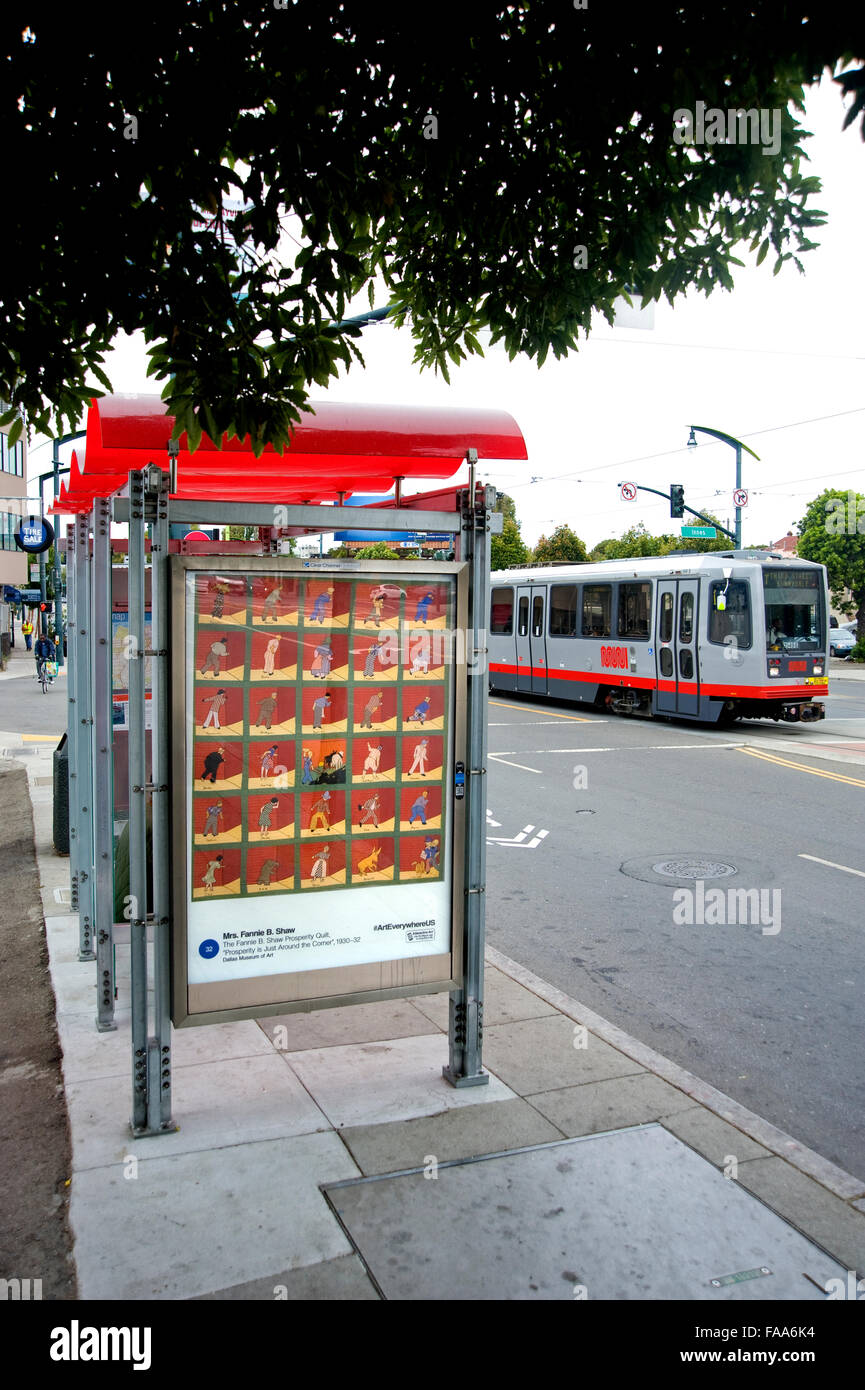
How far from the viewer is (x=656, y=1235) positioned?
3.71 meters

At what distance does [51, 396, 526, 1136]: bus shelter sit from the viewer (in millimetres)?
4336

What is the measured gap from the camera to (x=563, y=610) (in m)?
24.4

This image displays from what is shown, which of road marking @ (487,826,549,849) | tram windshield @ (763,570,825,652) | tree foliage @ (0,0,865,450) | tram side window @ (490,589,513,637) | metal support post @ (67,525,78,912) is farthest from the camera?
tram side window @ (490,589,513,637)

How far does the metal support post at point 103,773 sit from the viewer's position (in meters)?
5.60

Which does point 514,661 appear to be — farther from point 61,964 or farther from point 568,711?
point 61,964

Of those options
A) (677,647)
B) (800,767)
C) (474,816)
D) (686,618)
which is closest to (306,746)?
(474,816)

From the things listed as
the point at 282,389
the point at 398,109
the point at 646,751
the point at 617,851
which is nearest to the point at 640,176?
the point at 398,109

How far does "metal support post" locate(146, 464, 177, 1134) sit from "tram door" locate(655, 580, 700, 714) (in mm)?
16859

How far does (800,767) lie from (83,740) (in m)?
11.5

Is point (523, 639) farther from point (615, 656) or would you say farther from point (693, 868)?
point (693, 868)

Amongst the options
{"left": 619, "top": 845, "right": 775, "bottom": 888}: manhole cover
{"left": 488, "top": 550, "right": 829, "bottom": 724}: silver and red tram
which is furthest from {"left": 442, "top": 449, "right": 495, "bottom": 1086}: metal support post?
{"left": 488, "top": 550, "right": 829, "bottom": 724}: silver and red tram

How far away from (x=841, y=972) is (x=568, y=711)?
57.3 ft

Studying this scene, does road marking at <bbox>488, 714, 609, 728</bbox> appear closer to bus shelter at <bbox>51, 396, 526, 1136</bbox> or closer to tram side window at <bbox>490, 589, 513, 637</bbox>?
tram side window at <bbox>490, 589, 513, 637</bbox>

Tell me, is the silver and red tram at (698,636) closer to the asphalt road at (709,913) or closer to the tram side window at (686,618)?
the tram side window at (686,618)
